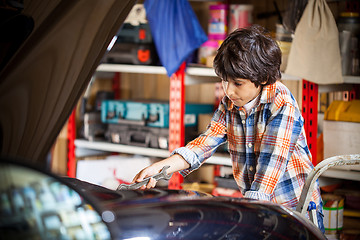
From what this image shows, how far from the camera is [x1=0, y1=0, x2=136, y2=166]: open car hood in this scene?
0.47m

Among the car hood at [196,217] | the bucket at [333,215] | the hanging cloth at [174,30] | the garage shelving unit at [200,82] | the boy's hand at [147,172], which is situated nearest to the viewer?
the car hood at [196,217]

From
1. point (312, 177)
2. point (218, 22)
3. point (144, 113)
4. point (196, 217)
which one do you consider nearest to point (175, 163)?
point (312, 177)

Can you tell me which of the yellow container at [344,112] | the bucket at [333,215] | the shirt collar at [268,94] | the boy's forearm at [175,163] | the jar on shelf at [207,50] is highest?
the jar on shelf at [207,50]

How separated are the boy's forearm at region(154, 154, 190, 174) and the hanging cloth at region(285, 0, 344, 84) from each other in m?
1.26

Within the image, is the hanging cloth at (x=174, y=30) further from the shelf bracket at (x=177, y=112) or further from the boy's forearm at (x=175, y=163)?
the boy's forearm at (x=175, y=163)

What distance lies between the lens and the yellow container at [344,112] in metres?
2.40

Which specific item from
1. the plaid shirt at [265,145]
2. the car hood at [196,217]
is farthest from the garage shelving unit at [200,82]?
A: the car hood at [196,217]

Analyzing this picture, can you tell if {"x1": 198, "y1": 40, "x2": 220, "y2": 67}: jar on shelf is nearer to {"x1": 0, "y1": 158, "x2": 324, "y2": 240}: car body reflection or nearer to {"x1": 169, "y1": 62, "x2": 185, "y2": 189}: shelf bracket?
{"x1": 169, "y1": 62, "x2": 185, "y2": 189}: shelf bracket

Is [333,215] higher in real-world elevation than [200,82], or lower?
lower

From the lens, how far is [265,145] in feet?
4.27

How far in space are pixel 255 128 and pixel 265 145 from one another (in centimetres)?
9

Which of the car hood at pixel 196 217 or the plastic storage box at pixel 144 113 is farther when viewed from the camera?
the plastic storage box at pixel 144 113

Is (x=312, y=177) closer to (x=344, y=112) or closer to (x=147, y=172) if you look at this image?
(x=147, y=172)

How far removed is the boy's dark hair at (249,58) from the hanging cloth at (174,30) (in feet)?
4.60
